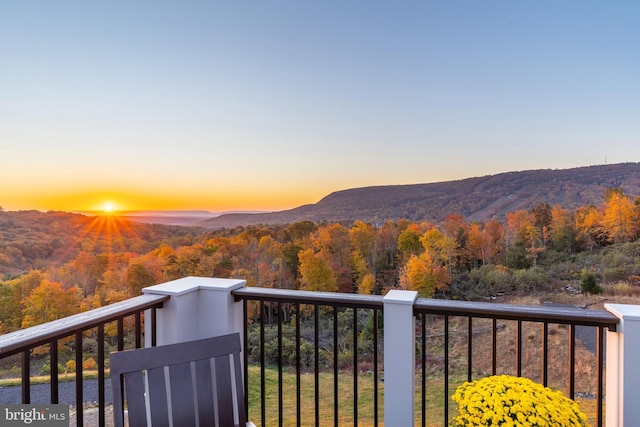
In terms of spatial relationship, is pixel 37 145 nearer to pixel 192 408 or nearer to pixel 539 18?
pixel 192 408

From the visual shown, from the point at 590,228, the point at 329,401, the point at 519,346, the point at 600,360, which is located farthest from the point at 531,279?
the point at 519,346

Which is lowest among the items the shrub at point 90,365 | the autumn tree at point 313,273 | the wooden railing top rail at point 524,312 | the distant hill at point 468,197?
the shrub at point 90,365

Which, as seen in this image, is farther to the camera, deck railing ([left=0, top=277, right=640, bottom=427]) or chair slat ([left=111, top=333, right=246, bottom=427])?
deck railing ([left=0, top=277, right=640, bottom=427])

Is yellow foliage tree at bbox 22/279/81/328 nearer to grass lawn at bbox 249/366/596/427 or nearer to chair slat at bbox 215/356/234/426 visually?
grass lawn at bbox 249/366/596/427

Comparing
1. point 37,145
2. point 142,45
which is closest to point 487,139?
point 142,45

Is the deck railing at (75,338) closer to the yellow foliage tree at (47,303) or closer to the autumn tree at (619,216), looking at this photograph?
the yellow foliage tree at (47,303)

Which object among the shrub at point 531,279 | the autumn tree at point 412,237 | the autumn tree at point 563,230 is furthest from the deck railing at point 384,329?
the autumn tree at point 563,230

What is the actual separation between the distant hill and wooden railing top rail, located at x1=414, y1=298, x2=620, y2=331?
38.3 feet

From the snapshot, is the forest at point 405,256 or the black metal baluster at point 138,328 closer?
the black metal baluster at point 138,328

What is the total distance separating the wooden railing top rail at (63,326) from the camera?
122cm

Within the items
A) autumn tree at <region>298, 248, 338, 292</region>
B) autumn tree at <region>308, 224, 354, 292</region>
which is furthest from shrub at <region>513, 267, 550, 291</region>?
autumn tree at <region>298, 248, 338, 292</region>

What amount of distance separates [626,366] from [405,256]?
617 inches

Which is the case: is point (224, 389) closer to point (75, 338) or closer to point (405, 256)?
point (75, 338)

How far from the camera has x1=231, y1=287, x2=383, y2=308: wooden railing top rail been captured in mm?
1874
